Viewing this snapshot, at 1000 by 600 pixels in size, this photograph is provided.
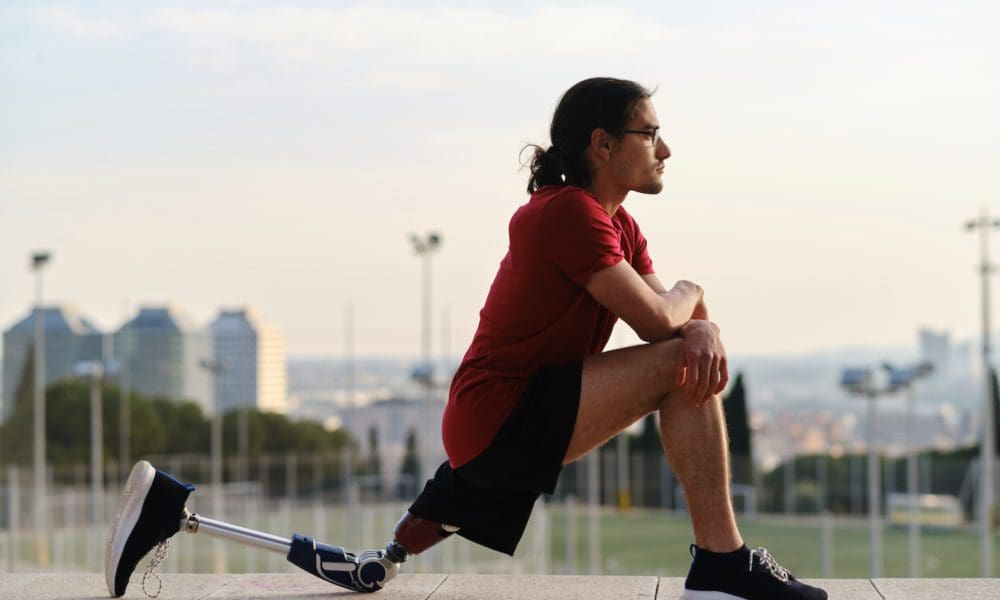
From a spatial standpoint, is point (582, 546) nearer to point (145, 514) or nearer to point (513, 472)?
point (145, 514)

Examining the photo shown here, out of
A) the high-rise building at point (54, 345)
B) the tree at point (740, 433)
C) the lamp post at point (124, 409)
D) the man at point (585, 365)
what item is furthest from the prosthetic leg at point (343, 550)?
the high-rise building at point (54, 345)

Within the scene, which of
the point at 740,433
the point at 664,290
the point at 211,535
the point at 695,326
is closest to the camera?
the point at 695,326

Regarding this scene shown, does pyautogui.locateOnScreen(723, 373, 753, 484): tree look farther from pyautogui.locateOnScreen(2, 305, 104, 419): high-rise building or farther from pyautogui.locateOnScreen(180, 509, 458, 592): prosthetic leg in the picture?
pyautogui.locateOnScreen(180, 509, 458, 592): prosthetic leg

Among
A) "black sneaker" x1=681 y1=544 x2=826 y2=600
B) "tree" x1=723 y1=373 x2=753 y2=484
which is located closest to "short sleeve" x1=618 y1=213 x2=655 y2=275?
"black sneaker" x1=681 y1=544 x2=826 y2=600

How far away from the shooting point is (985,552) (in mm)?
24859

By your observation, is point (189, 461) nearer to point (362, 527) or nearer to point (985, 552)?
point (362, 527)

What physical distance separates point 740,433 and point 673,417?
144 ft

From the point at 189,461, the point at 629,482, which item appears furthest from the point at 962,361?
the point at 189,461

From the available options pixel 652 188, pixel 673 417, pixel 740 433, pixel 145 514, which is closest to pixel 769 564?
pixel 673 417

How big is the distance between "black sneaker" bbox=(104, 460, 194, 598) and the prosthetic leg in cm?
4

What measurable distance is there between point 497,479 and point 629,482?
148 ft

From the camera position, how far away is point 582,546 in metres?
44.8

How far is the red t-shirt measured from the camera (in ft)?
12.8

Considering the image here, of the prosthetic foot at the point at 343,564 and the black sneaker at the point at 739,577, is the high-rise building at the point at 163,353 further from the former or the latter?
the black sneaker at the point at 739,577
